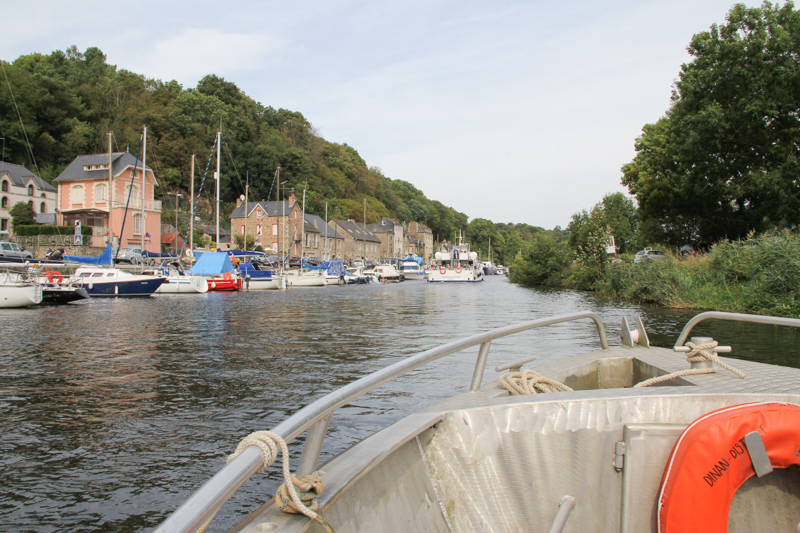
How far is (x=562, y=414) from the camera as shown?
286 cm

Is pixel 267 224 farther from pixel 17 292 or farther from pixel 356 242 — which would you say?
pixel 17 292

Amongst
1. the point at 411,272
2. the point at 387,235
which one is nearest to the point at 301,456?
the point at 411,272

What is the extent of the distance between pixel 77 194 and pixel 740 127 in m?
60.2

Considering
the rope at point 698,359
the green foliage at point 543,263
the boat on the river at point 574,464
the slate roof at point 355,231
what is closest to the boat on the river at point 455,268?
the green foliage at point 543,263

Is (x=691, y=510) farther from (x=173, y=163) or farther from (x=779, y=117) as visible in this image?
(x=173, y=163)

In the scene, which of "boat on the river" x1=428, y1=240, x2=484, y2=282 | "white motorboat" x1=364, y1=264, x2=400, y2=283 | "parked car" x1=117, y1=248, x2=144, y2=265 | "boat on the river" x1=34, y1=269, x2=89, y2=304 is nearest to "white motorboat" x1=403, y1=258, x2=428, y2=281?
"boat on the river" x1=428, y1=240, x2=484, y2=282

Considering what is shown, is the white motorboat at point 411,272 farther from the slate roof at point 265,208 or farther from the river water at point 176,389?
the river water at point 176,389

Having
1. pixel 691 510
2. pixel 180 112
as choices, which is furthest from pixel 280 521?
pixel 180 112

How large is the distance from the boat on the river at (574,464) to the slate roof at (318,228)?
83795 millimetres

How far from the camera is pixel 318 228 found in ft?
299

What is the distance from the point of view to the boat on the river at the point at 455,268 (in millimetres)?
64812

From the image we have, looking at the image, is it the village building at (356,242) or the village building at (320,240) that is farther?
the village building at (356,242)

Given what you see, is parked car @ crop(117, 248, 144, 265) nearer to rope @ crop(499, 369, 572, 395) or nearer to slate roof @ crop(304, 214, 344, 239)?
slate roof @ crop(304, 214, 344, 239)

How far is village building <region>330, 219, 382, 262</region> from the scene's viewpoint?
99812 millimetres
